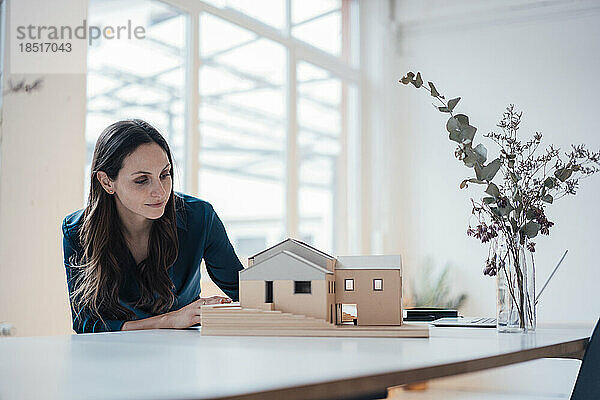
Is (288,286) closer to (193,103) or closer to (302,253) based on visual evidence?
(302,253)

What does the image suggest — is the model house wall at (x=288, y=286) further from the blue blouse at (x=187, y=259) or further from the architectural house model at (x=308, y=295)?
the blue blouse at (x=187, y=259)

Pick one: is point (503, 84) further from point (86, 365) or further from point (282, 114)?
point (86, 365)

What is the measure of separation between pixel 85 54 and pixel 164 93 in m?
0.62

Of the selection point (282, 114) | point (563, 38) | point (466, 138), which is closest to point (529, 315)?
point (466, 138)

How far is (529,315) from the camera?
1569 millimetres

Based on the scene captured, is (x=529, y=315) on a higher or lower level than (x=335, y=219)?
lower

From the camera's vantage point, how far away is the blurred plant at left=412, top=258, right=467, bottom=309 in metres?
5.16

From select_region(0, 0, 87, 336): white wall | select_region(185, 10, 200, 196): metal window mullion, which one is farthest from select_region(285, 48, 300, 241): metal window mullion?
select_region(0, 0, 87, 336): white wall

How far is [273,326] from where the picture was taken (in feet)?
4.62

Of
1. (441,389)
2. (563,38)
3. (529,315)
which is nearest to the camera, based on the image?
(529,315)

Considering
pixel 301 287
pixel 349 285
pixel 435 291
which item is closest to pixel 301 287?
pixel 301 287

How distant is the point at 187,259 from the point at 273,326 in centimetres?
67

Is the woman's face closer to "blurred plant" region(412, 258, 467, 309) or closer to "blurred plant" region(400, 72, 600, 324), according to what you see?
"blurred plant" region(400, 72, 600, 324)

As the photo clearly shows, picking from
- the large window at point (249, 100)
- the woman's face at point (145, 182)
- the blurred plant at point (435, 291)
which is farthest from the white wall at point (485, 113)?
the woman's face at point (145, 182)
